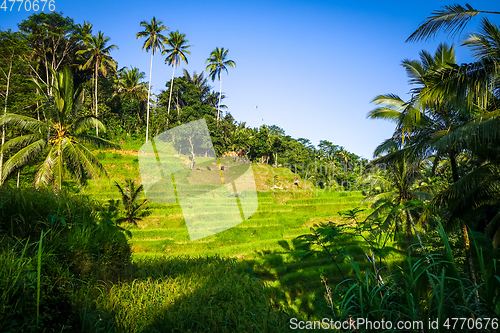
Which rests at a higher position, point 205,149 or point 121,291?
point 205,149

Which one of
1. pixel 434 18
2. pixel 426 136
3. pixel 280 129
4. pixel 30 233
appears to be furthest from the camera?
pixel 280 129

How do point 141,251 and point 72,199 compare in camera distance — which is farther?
point 141,251

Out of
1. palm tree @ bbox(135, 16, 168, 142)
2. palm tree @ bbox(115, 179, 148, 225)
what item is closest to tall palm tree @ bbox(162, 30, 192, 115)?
palm tree @ bbox(135, 16, 168, 142)

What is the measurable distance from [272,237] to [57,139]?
13002mm

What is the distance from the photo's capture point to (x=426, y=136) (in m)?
7.65

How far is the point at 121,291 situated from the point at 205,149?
29246 mm

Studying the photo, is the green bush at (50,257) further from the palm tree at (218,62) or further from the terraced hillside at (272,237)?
the palm tree at (218,62)

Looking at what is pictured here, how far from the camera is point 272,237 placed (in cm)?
1738

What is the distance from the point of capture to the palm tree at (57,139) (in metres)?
10.0

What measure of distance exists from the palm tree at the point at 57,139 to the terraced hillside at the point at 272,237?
5.45 feet

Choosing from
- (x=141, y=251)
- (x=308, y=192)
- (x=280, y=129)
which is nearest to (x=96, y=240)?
(x=141, y=251)

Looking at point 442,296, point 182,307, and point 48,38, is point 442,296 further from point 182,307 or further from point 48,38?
point 48,38

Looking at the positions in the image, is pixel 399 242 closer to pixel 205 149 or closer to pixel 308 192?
pixel 308 192

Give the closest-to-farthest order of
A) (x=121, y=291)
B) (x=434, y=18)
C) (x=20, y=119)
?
(x=121, y=291) → (x=434, y=18) → (x=20, y=119)
